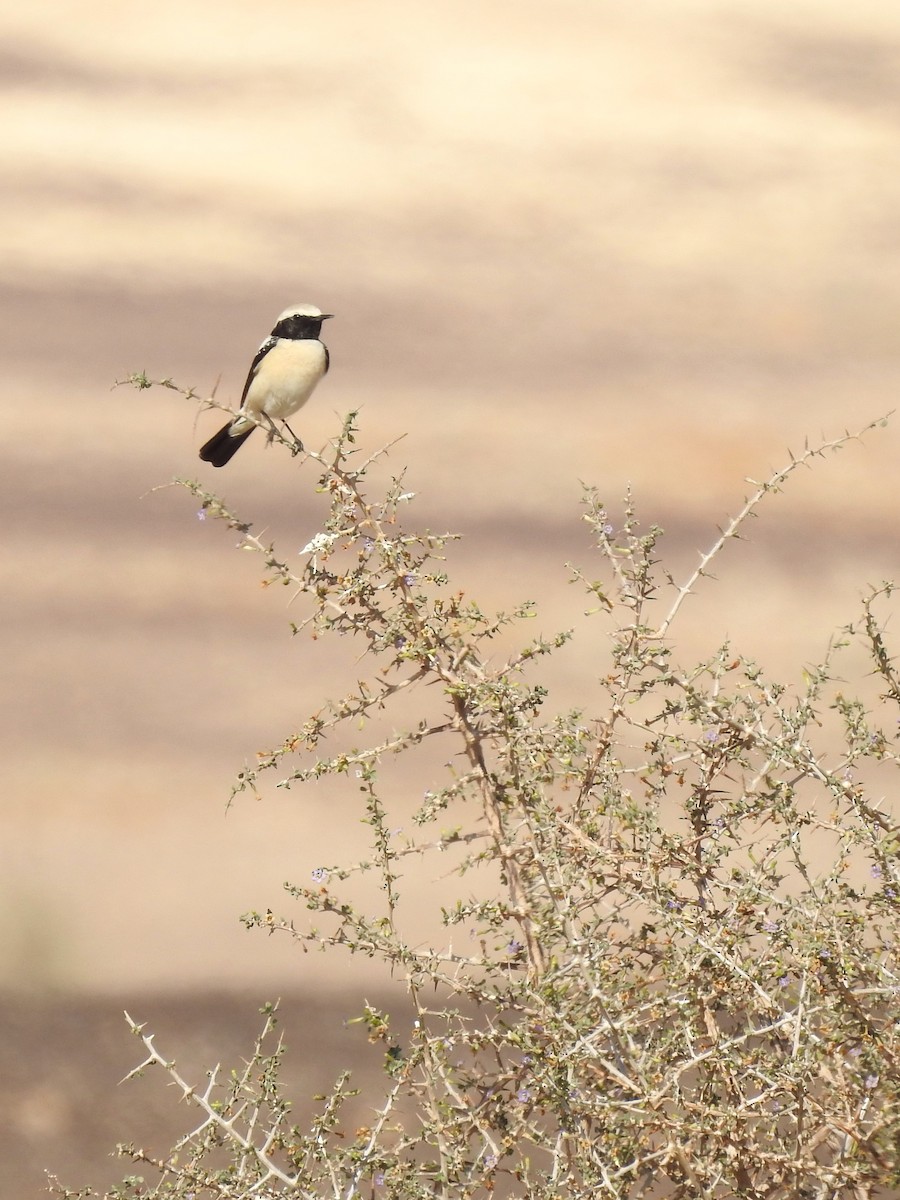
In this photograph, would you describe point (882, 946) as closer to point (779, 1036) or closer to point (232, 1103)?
point (779, 1036)

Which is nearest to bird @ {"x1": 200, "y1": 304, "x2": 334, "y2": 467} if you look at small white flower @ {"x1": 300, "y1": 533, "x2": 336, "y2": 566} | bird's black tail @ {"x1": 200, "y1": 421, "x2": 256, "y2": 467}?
bird's black tail @ {"x1": 200, "y1": 421, "x2": 256, "y2": 467}

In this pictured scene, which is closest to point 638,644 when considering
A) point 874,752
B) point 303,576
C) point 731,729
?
point 731,729

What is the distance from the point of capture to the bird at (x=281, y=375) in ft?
12.5

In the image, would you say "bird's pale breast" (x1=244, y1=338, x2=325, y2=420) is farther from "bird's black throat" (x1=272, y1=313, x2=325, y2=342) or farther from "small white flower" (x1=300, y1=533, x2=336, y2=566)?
"small white flower" (x1=300, y1=533, x2=336, y2=566)

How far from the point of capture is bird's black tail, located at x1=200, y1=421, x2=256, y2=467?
13.4ft

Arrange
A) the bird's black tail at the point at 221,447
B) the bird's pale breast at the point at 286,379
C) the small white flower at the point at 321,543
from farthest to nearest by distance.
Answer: the bird's black tail at the point at 221,447 < the bird's pale breast at the point at 286,379 < the small white flower at the point at 321,543

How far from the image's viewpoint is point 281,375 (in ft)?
12.5

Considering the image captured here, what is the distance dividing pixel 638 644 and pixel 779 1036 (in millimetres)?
639

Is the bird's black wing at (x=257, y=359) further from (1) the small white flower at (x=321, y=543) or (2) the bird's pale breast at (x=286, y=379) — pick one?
(1) the small white flower at (x=321, y=543)

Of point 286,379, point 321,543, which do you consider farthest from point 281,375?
point 321,543

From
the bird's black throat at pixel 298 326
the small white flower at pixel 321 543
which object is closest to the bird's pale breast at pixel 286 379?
the bird's black throat at pixel 298 326

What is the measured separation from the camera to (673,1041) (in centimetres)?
192

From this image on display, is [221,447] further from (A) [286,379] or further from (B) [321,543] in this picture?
(B) [321,543]

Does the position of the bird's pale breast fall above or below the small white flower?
above
